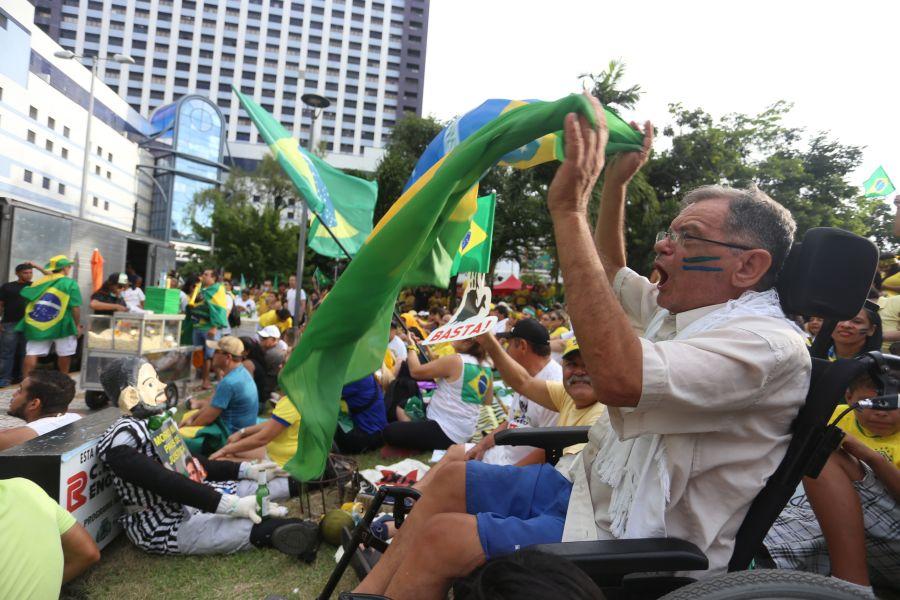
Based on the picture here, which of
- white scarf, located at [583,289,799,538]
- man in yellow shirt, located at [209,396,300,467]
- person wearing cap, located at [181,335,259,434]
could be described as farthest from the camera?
person wearing cap, located at [181,335,259,434]

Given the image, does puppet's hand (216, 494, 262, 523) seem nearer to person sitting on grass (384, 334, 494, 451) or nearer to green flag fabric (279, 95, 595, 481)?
green flag fabric (279, 95, 595, 481)

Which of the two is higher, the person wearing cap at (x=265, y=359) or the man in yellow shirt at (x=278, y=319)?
the man in yellow shirt at (x=278, y=319)

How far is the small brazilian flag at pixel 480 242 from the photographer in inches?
187

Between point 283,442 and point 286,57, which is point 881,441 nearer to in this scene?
point 283,442

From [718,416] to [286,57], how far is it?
350ft

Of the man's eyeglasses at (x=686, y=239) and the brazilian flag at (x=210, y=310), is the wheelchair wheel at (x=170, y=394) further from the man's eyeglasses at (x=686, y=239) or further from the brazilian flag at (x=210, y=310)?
the man's eyeglasses at (x=686, y=239)

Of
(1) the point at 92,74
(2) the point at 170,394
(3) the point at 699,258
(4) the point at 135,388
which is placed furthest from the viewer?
(1) the point at 92,74

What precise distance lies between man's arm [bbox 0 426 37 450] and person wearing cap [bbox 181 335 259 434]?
177 cm

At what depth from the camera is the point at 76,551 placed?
2.54m

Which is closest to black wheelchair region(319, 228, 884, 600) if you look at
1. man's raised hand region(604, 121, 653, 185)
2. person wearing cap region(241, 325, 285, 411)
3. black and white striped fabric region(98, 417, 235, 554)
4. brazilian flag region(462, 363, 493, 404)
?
man's raised hand region(604, 121, 653, 185)

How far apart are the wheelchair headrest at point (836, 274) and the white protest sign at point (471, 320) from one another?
5.07 ft

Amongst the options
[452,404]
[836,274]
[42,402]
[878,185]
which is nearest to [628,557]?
[836,274]

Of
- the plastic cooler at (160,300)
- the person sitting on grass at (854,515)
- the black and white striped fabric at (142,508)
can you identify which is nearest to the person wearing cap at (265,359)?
the plastic cooler at (160,300)

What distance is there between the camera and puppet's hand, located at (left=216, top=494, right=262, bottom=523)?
336 cm
